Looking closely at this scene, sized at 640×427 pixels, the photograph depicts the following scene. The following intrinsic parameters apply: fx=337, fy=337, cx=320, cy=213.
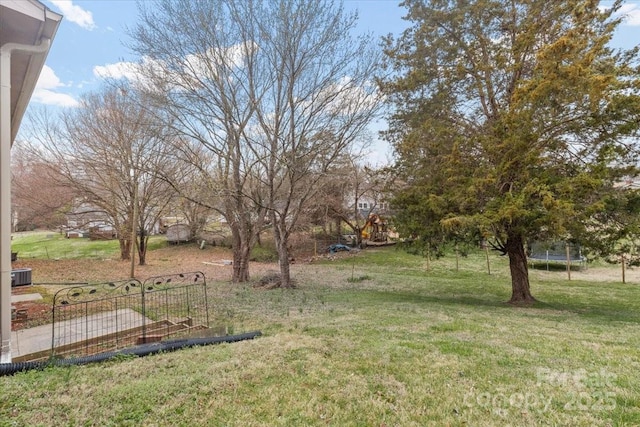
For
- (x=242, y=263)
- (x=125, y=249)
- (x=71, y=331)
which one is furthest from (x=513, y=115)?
(x=125, y=249)

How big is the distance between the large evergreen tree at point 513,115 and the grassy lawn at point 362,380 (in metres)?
2.78

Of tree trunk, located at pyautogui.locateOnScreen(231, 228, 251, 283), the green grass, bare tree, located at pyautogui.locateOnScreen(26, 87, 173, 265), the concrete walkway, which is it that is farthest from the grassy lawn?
the green grass

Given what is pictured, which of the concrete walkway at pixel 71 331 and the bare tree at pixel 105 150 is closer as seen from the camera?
the concrete walkway at pixel 71 331

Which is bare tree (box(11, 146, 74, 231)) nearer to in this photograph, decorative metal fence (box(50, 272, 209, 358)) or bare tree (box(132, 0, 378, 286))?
bare tree (box(132, 0, 378, 286))

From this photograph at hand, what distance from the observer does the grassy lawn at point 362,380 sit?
99.5 inches

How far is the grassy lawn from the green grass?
19.8m

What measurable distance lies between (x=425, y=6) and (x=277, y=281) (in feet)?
30.8

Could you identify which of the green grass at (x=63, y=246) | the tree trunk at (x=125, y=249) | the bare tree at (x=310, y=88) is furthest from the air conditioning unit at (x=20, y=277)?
the green grass at (x=63, y=246)

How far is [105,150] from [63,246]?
13.6 meters

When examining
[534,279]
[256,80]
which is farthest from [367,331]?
[534,279]

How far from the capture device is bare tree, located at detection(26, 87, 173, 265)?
45.6 feet

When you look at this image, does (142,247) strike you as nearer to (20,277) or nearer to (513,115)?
(20,277)

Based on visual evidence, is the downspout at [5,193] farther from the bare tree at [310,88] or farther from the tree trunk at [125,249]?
the tree trunk at [125,249]

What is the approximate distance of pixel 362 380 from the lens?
3.17 metres
